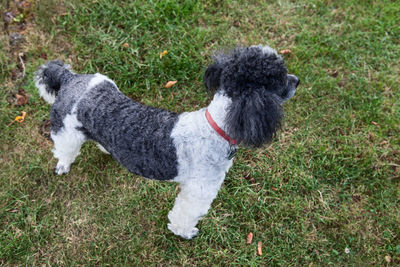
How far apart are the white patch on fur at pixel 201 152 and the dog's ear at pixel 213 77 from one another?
0.23 meters

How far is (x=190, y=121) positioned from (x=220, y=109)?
0.29m

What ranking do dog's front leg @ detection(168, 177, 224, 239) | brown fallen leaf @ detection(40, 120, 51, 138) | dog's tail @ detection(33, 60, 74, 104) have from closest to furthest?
dog's front leg @ detection(168, 177, 224, 239)
dog's tail @ detection(33, 60, 74, 104)
brown fallen leaf @ detection(40, 120, 51, 138)

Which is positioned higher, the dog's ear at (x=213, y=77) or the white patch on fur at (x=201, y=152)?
the dog's ear at (x=213, y=77)

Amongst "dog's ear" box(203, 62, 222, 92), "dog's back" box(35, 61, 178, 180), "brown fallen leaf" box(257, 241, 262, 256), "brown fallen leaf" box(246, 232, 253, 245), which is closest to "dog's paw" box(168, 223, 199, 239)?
"brown fallen leaf" box(246, 232, 253, 245)

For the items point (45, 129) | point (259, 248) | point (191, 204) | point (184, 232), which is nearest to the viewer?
point (191, 204)

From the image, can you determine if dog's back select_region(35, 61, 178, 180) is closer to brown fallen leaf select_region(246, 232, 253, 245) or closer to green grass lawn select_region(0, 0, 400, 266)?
green grass lawn select_region(0, 0, 400, 266)

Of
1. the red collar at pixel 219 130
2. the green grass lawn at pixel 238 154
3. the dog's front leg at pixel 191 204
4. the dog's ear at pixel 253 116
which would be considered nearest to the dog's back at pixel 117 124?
the dog's front leg at pixel 191 204

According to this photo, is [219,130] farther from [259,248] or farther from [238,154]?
[259,248]

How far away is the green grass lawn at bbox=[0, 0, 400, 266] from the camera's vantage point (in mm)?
3205

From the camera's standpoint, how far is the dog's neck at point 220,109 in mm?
2162

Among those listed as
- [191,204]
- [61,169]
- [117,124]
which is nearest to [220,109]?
[117,124]

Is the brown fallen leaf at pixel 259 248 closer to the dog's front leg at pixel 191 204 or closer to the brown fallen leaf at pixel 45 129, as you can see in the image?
the dog's front leg at pixel 191 204

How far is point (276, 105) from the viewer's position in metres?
2.11

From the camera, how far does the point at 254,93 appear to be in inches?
81.5
